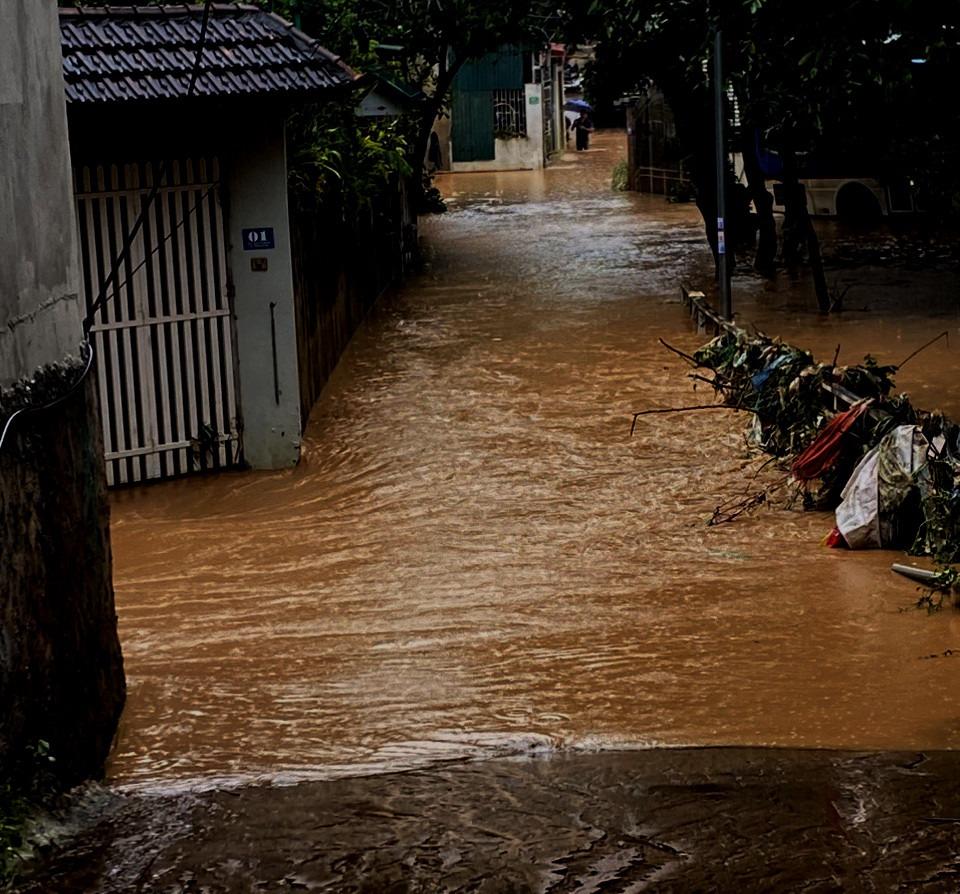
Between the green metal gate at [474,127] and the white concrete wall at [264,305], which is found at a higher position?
the green metal gate at [474,127]

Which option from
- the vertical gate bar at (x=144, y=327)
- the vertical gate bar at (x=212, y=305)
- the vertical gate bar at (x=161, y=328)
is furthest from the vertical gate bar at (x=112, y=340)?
the vertical gate bar at (x=212, y=305)

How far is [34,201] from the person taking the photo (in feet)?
20.8

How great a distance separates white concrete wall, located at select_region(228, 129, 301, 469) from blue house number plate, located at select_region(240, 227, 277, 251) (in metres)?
0.03

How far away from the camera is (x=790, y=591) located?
30.2 ft

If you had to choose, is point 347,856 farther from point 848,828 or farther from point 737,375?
point 737,375

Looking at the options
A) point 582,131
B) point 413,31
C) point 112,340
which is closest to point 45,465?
point 112,340

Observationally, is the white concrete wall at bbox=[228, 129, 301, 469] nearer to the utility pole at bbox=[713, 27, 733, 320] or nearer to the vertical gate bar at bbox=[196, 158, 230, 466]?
the vertical gate bar at bbox=[196, 158, 230, 466]

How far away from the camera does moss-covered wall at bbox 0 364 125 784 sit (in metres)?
5.75

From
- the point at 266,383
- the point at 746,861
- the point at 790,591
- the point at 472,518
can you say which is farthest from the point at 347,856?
the point at 266,383

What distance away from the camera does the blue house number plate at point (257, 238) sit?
1241 centimetres

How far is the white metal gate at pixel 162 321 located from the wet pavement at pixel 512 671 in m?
0.39

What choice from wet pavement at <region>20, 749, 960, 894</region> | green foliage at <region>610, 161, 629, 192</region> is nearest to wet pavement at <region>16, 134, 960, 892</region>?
wet pavement at <region>20, 749, 960, 894</region>

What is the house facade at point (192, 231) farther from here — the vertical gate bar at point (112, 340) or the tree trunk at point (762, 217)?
the tree trunk at point (762, 217)

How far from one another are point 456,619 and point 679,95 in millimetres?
14879
